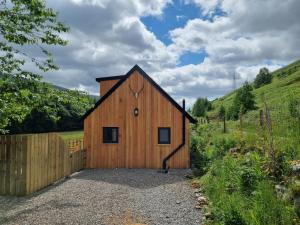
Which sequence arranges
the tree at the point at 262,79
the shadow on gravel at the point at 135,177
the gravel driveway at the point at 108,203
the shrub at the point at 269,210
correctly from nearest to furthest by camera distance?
the shrub at the point at 269,210, the gravel driveway at the point at 108,203, the shadow on gravel at the point at 135,177, the tree at the point at 262,79

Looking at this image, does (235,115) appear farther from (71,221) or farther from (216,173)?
(71,221)

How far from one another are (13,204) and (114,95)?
8.65 m

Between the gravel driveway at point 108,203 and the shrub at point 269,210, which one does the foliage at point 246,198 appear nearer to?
the shrub at point 269,210

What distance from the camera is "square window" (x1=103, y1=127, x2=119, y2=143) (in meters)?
16.8

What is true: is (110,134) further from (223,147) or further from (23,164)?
(23,164)

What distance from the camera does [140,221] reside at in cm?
765

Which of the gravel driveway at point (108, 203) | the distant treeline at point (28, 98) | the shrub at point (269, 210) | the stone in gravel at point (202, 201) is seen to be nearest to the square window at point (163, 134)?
the gravel driveway at point (108, 203)

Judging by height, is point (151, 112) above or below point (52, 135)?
above

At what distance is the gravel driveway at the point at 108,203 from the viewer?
780 cm

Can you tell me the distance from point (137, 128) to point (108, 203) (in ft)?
25.1

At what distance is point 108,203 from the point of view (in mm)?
9195

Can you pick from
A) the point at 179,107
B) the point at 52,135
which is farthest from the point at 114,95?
the point at 52,135

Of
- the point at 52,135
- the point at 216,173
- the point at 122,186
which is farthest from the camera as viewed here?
the point at 52,135

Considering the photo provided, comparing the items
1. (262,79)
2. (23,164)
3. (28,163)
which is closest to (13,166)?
(23,164)
